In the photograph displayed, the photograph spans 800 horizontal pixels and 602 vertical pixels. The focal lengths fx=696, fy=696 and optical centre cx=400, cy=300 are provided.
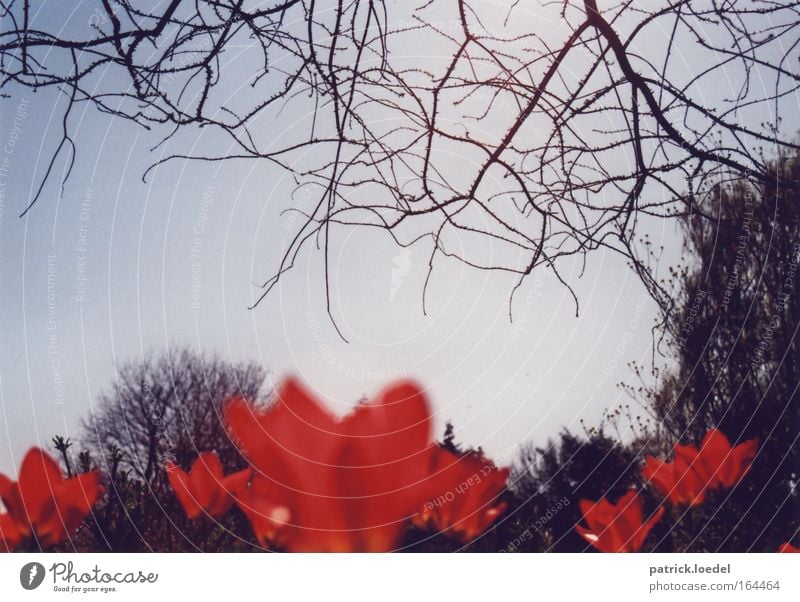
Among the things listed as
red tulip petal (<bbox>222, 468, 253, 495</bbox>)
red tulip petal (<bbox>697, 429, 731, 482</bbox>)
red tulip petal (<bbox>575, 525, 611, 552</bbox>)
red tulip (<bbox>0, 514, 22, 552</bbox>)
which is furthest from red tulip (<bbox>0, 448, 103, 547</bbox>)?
red tulip petal (<bbox>697, 429, 731, 482</bbox>)

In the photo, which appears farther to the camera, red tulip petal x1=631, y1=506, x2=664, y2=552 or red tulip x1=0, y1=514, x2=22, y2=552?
red tulip petal x1=631, y1=506, x2=664, y2=552

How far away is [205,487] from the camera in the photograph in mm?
681

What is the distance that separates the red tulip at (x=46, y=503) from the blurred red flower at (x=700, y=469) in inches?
23.7

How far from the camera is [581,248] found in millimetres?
817

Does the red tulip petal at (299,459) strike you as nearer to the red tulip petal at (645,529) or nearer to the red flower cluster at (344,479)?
the red flower cluster at (344,479)

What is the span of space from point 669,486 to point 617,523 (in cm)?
8

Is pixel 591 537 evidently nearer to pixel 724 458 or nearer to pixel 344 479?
pixel 724 458

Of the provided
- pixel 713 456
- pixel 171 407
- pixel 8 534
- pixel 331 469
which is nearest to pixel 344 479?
pixel 331 469

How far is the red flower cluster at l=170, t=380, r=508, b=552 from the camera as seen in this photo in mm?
611

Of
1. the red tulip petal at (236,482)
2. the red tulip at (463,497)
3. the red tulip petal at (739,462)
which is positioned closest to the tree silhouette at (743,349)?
the red tulip petal at (739,462)

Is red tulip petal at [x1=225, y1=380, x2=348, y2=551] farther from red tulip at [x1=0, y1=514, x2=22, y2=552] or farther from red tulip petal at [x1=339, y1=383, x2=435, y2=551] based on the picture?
red tulip at [x1=0, y1=514, x2=22, y2=552]

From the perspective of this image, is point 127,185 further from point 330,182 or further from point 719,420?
point 719,420

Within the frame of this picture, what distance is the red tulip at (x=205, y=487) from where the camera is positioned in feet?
2.18
